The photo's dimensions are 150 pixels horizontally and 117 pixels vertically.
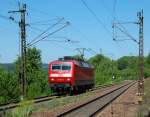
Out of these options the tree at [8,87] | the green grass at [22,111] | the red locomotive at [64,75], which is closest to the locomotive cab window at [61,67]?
the red locomotive at [64,75]

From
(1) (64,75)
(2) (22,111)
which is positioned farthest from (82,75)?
Answer: (2) (22,111)

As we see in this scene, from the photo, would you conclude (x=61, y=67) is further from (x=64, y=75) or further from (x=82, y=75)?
(x=82, y=75)

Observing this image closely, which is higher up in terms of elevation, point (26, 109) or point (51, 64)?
point (51, 64)

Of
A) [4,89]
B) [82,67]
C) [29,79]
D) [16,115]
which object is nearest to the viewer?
[16,115]

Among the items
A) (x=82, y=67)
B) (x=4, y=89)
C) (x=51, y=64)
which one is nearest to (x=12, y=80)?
(x=4, y=89)

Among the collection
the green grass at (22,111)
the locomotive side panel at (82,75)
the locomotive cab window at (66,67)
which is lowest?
the green grass at (22,111)

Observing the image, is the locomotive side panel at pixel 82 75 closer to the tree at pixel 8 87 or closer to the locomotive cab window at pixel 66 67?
the locomotive cab window at pixel 66 67

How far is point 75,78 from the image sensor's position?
45.3 m

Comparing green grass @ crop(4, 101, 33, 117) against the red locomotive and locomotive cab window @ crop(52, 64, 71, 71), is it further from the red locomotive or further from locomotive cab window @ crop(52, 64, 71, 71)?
locomotive cab window @ crop(52, 64, 71, 71)

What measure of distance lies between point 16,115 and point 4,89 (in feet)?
62.0

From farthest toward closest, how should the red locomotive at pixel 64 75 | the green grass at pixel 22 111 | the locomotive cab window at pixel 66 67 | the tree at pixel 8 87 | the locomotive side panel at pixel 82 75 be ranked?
the locomotive side panel at pixel 82 75 → the locomotive cab window at pixel 66 67 → the red locomotive at pixel 64 75 → the tree at pixel 8 87 → the green grass at pixel 22 111

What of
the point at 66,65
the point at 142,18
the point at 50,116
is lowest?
the point at 50,116

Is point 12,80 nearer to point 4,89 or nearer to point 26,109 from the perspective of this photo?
point 4,89

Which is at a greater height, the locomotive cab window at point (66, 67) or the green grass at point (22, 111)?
the locomotive cab window at point (66, 67)
